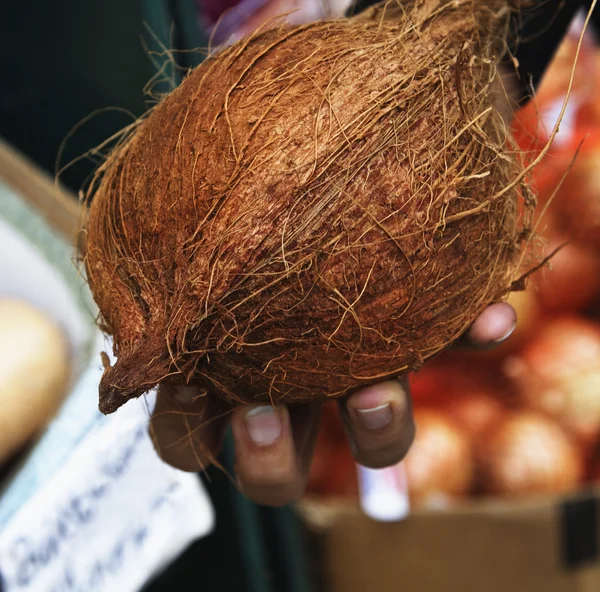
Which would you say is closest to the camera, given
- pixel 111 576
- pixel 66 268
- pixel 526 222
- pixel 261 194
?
pixel 261 194

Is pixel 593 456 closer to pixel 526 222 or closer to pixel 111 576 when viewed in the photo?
pixel 526 222

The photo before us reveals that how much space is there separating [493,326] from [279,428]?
7.7 inches

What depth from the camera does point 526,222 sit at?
60 cm

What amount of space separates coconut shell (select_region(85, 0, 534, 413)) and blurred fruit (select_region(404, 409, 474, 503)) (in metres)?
0.53

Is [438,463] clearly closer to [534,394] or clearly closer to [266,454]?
[534,394]

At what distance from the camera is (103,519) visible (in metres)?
0.70

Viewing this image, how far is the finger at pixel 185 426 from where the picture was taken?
56 centimetres

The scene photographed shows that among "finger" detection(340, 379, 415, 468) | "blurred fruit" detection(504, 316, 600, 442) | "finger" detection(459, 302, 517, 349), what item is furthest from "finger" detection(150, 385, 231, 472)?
"blurred fruit" detection(504, 316, 600, 442)

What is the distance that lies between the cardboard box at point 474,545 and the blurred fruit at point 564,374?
0.13 meters

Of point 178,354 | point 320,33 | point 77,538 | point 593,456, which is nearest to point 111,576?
point 77,538

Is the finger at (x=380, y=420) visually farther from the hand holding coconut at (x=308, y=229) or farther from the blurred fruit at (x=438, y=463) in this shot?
the blurred fruit at (x=438, y=463)

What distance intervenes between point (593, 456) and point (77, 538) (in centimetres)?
83

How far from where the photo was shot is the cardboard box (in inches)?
38.9

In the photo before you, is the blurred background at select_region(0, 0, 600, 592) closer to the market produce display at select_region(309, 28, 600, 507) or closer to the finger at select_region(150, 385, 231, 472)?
the market produce display at select_region(309, 28, 600, 507)
